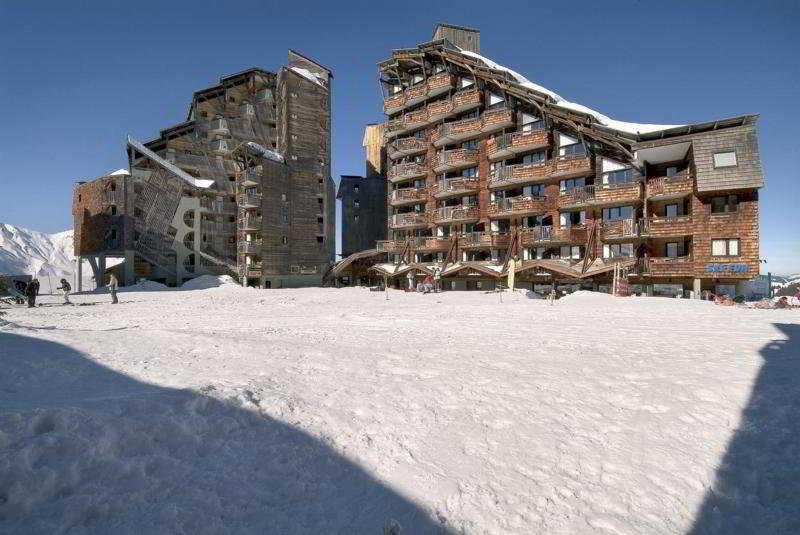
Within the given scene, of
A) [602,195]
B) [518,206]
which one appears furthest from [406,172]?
[602,195]

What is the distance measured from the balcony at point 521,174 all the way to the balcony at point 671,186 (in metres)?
7.10

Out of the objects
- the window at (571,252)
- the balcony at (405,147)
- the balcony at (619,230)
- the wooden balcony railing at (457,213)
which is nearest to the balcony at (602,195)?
the balcony at (619,230)

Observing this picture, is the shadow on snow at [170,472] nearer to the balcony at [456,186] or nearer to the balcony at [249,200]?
the balcony at [456,186]

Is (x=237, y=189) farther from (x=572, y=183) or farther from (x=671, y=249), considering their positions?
(x=671, y=249)

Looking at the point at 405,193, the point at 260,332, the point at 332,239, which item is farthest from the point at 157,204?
the point at 260,332

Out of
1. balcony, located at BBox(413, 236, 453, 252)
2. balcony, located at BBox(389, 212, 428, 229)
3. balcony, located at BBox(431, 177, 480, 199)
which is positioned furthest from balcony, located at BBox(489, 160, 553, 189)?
balcony, located at BBox(389, 212, 428, 229)

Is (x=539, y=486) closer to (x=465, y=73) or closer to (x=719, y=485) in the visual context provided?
(x=719, y=485)

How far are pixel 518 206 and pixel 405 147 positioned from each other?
15261 millimetres

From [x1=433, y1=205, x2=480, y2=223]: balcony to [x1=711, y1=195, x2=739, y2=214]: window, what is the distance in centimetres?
1670

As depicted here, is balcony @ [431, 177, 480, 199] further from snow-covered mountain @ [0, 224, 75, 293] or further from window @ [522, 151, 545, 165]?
snow-covered mountain @ [0, 224, 75, 293]

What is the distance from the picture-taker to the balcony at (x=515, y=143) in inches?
1206

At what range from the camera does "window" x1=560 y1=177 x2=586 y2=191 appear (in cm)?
2970

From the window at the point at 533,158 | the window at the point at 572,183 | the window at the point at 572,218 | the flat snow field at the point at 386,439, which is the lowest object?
the flat snow field at the point at 386,439

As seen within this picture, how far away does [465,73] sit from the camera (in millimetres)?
36938
